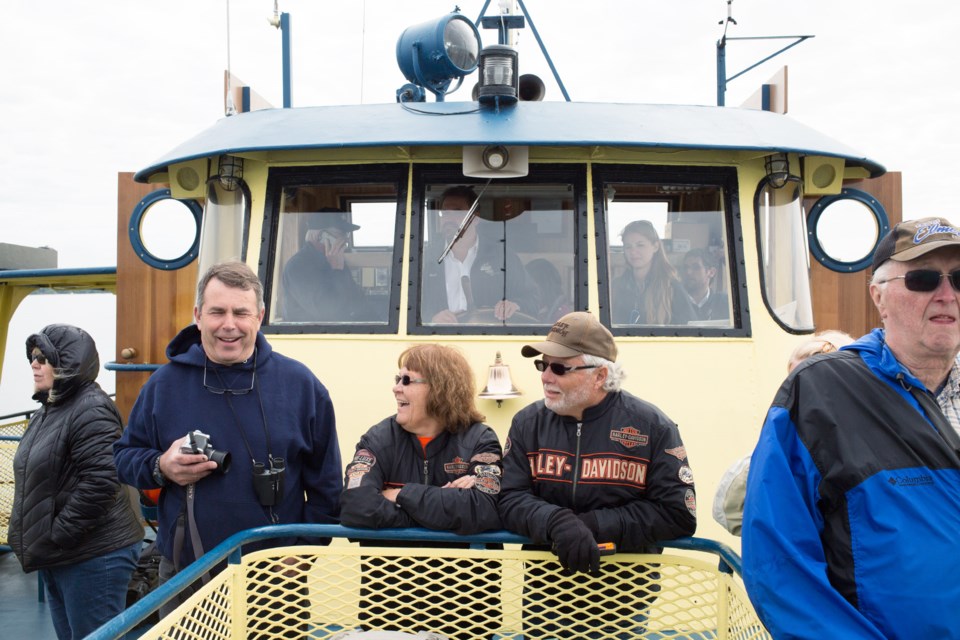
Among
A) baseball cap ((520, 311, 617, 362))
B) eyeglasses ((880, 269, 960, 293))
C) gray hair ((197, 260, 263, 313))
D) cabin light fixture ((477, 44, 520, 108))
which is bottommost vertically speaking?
baseball cap ((520, 311, 617, 362))

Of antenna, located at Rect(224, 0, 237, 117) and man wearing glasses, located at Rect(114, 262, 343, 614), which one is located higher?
antenna, located at Rect(224, 0, 237, 117)

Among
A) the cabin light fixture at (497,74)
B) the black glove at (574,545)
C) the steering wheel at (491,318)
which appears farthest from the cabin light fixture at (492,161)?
the black glove at (574,545)

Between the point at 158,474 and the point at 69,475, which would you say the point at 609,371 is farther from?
the point at 69,475

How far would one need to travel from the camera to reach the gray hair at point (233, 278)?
2.57 meters

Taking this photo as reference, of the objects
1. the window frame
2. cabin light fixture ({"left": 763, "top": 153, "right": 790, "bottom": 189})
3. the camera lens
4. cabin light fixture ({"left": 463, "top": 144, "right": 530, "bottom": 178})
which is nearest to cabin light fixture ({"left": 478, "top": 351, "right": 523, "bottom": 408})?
the window frame

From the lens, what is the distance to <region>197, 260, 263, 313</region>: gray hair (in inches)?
101

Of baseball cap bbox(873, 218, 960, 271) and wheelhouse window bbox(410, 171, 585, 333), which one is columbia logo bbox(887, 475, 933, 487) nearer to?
baseball cap bbox(873, 218, 960, 271)

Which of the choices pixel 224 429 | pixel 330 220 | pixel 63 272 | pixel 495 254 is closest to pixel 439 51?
pixel 330 220

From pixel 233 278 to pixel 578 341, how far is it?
1.20 metres

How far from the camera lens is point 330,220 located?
415 centimetres

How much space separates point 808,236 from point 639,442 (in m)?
2.82

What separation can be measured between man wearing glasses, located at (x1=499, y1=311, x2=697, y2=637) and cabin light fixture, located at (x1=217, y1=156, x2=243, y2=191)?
2.37 metres

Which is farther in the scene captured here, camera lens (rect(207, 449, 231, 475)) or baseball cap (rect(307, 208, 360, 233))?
baseball cap (rect(307, 208, 360, 233))

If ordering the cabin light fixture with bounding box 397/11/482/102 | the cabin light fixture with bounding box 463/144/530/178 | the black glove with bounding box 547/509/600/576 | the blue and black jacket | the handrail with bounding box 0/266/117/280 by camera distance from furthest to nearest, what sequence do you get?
the handrail with bounding box 0/266/117/280
the cabin light fixture with bounding box 397/11/482/102
the cabin light fixture with bounding box 463/144/530/178
the black glove with bounding box 547/509/600/576
the blue and black jacket
